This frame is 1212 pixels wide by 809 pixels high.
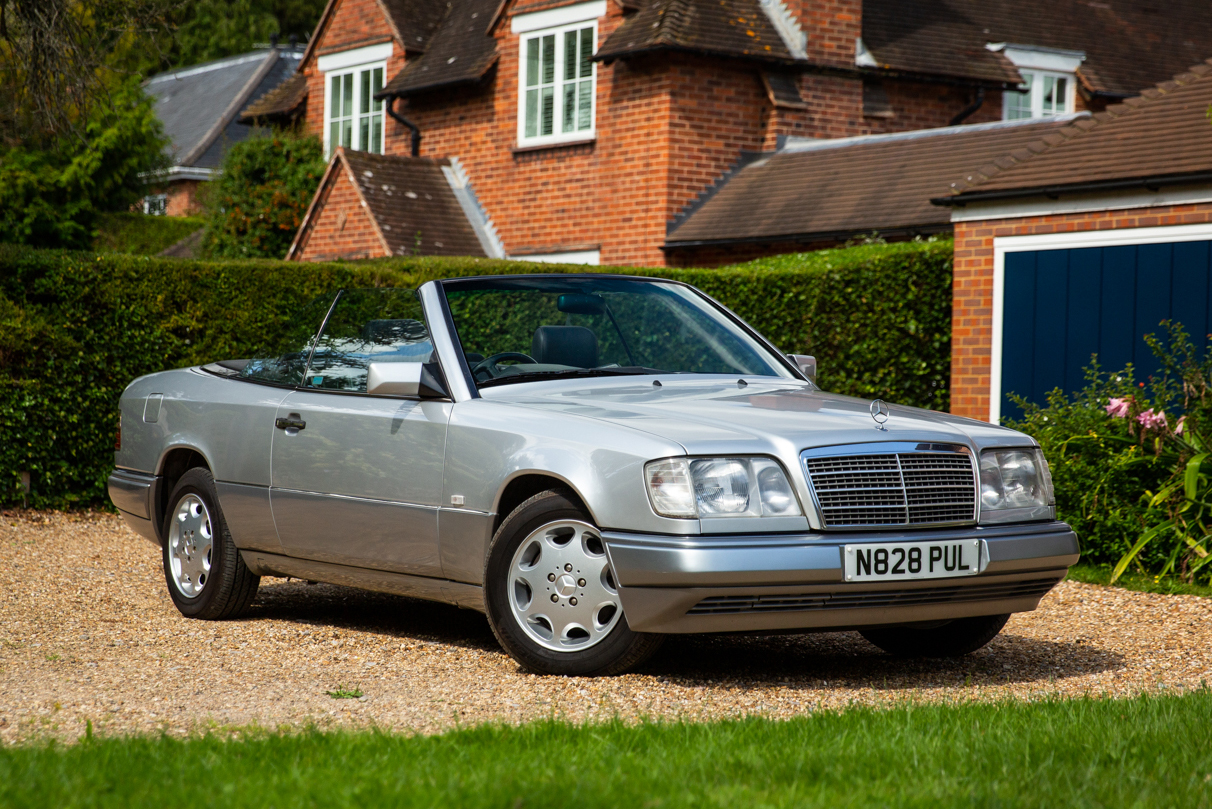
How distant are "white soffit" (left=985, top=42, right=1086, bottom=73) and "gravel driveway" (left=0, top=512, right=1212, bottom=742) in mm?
15505

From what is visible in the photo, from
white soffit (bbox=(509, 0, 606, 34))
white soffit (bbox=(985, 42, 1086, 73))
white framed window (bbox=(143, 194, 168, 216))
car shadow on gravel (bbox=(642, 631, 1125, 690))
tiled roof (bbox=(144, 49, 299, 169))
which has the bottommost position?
car shadow on gravel (bbox=(642, 631, 1125, 690))

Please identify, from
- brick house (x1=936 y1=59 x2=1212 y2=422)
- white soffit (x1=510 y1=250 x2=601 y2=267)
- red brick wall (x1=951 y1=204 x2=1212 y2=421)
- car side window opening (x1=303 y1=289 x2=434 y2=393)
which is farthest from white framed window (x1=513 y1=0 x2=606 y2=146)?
car side window opening (x1=303 y1=289 x2=434 y2=393)

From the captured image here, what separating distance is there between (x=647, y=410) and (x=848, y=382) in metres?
8.66

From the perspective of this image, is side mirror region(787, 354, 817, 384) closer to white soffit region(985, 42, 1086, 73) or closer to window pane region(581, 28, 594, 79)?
window pane region(581, 28, 594, 79)

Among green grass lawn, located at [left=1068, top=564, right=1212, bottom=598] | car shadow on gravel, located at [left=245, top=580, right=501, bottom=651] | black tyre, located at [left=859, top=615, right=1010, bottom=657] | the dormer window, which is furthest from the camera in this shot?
the dormer window

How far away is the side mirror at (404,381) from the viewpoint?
5980 millimetres

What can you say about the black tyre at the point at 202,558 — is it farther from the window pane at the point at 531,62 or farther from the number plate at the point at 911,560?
the window pane at the point at 531,62

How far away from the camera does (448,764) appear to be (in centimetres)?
391

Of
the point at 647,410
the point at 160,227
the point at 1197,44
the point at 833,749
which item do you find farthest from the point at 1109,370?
the point at 160,227

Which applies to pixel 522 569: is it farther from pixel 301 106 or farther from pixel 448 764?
pixel 301 106

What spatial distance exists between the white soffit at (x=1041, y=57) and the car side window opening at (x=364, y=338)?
57.1ft

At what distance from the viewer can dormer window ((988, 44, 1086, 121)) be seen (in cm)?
2242

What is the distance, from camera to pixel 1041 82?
75.7 ft

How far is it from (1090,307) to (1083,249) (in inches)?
19.9
